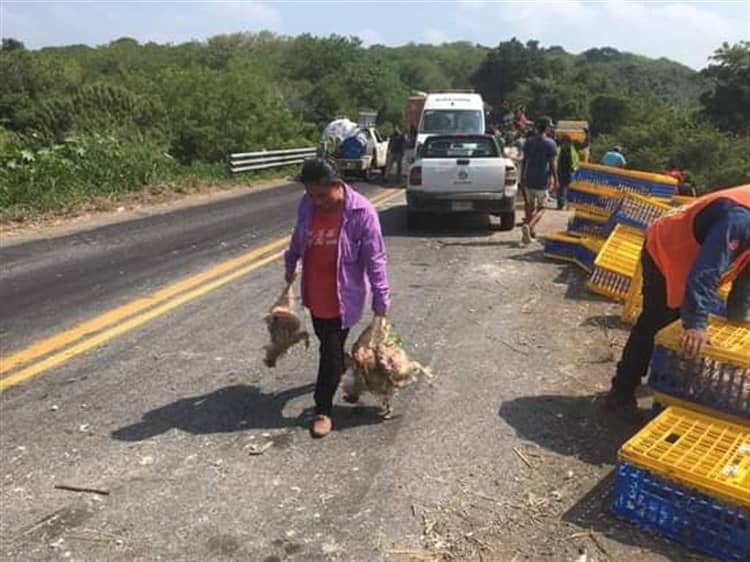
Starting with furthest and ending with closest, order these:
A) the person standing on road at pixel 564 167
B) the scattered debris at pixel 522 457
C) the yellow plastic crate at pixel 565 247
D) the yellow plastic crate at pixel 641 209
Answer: the person standing on road at pixel 564 167 < the yellow plastic crate at pixel 565 247 < the yellow plastic crate at pixel 641 209 < the scattered debris at pixel 522 457

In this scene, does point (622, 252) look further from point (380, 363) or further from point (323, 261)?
point (323, 261)

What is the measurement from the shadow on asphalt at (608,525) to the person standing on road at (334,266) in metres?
1.52

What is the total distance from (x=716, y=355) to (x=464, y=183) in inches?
359

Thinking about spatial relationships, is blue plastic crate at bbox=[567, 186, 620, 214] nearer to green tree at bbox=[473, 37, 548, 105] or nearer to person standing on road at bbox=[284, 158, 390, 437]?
person standing on road at bbox=[284, 158, 390, 437]

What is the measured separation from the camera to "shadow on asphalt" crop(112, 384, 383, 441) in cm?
459

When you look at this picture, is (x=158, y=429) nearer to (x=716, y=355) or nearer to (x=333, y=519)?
(x=333, y=519)

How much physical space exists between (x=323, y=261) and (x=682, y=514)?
2363mm

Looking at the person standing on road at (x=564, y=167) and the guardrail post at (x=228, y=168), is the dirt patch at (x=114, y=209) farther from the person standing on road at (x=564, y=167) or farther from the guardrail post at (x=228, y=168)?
the person standing on road at (x=564, y=167)

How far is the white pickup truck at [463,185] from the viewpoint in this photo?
1282 cm

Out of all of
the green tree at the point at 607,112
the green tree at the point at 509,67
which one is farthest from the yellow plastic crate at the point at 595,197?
the green tree at the point at 509,67

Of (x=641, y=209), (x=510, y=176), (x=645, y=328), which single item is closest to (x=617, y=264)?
(x=641, y=209)

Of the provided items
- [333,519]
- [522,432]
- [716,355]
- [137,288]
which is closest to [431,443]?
[522,432]

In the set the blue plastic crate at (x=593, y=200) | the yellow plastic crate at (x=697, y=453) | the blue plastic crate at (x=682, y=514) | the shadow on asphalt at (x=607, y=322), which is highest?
the blue plastic crate at (x=593, y=200)

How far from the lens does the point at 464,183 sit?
42.2 feet
